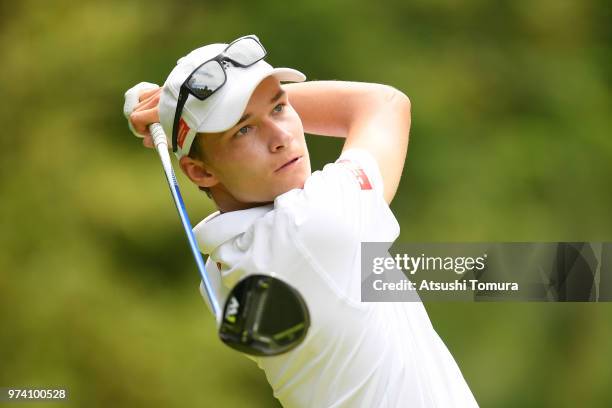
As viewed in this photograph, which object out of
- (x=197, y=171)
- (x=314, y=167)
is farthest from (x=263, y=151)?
(x=314, y=167)

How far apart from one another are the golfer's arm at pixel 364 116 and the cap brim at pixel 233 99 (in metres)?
0.25

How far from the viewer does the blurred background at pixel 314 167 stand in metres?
4.47

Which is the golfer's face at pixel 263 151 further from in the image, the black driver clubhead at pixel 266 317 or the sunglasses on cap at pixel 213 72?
the black driver clubhead at pixel 266 317

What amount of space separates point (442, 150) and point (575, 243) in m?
0.73

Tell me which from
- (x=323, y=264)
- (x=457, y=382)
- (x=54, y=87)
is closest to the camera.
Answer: (x=323, y=264)

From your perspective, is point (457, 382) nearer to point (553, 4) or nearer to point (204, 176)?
point (204, 176)

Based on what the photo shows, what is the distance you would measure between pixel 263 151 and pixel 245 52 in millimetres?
173

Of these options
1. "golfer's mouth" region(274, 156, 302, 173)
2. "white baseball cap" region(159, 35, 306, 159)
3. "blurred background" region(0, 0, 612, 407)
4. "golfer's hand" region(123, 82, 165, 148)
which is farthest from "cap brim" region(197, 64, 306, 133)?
"blurred background" region(0, 0, 612, 407)

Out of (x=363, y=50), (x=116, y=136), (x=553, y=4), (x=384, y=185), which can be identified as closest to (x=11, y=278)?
(x=116, y=136)

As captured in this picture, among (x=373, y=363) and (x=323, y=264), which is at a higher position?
(x=323, y=264)

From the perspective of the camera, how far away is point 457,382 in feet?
5.95

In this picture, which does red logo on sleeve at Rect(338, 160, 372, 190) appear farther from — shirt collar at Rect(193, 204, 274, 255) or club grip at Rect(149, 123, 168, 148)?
club grip at Rect(149, 123, 168, 148)

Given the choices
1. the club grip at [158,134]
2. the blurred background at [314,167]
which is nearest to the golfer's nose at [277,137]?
the club grip at [158,134]

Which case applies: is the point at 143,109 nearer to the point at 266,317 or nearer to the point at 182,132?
the point at 182,132
